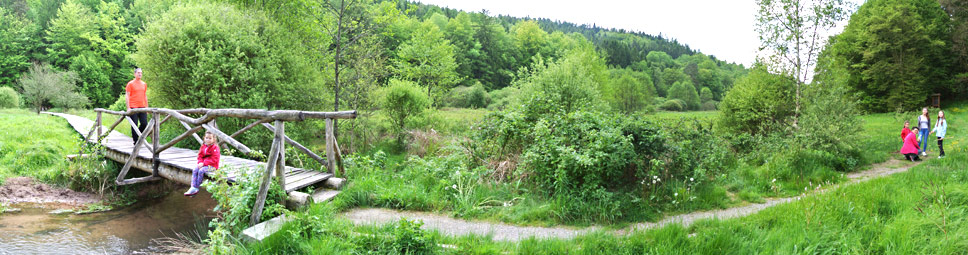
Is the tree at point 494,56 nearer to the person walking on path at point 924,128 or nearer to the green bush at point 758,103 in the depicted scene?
the green bush at point 758,103

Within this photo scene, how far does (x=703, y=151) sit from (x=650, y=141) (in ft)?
6.27

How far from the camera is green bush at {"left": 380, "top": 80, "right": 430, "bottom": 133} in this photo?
45.9 feet

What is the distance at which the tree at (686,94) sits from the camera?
7331 cm

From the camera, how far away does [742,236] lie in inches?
176

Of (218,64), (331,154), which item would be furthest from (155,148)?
(331,154)

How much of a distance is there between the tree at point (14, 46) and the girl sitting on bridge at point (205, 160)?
164ft

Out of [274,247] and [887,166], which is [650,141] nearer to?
[274,247]

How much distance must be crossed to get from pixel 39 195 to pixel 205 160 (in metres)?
4.70

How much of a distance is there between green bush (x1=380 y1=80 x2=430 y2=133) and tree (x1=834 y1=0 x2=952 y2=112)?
29399 millimetres

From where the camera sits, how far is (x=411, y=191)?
20.6 feet

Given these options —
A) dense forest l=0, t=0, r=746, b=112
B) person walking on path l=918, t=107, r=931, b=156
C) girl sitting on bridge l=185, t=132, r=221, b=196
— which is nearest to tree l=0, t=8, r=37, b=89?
dense forest l=0, t=0, r=746, b=112

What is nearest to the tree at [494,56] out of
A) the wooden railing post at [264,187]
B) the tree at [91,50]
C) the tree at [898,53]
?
the tree at [898,53]

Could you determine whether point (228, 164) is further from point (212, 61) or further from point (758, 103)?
point (758, 103)

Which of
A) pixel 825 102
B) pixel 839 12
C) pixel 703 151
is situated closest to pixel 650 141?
pixel 703 151
